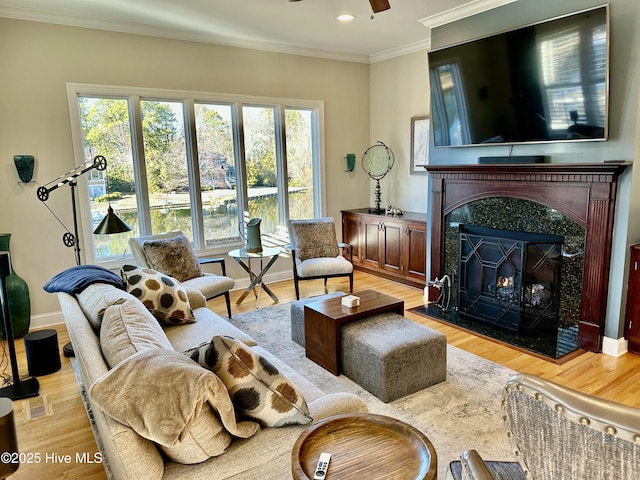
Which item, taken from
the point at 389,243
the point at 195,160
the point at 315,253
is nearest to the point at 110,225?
the point at 195,160

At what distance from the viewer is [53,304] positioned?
4211 millimetres

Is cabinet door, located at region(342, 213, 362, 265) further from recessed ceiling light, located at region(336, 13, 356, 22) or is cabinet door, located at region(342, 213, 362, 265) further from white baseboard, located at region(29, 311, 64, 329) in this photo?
white baseboard, located at region(29, 311, 64, 329)

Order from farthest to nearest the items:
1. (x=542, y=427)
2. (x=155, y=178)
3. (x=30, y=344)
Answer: (x=155, y=178)
(x=30, y=344)
(x=542, y=427)

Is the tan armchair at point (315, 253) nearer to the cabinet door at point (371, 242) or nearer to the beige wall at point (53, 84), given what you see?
the cabinet door at point (371, 242)

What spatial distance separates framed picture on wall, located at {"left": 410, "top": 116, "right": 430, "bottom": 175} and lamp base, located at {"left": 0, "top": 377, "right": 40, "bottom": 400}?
14.3 feet

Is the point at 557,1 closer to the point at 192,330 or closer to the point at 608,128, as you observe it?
the point at 608,128

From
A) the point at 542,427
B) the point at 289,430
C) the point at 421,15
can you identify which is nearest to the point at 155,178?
the point at 421,15

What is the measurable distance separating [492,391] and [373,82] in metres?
4.51

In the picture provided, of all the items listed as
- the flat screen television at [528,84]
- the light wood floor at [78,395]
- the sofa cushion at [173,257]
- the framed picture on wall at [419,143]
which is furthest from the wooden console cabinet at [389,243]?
the sofa cushion at [173,257]

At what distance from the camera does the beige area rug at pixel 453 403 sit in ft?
7.59

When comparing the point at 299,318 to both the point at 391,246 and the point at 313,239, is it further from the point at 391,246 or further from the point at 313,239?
the point at 391,246

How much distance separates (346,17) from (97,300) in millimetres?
3383

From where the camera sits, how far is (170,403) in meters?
1.31

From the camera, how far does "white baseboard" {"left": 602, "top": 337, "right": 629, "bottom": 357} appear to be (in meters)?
3.31
